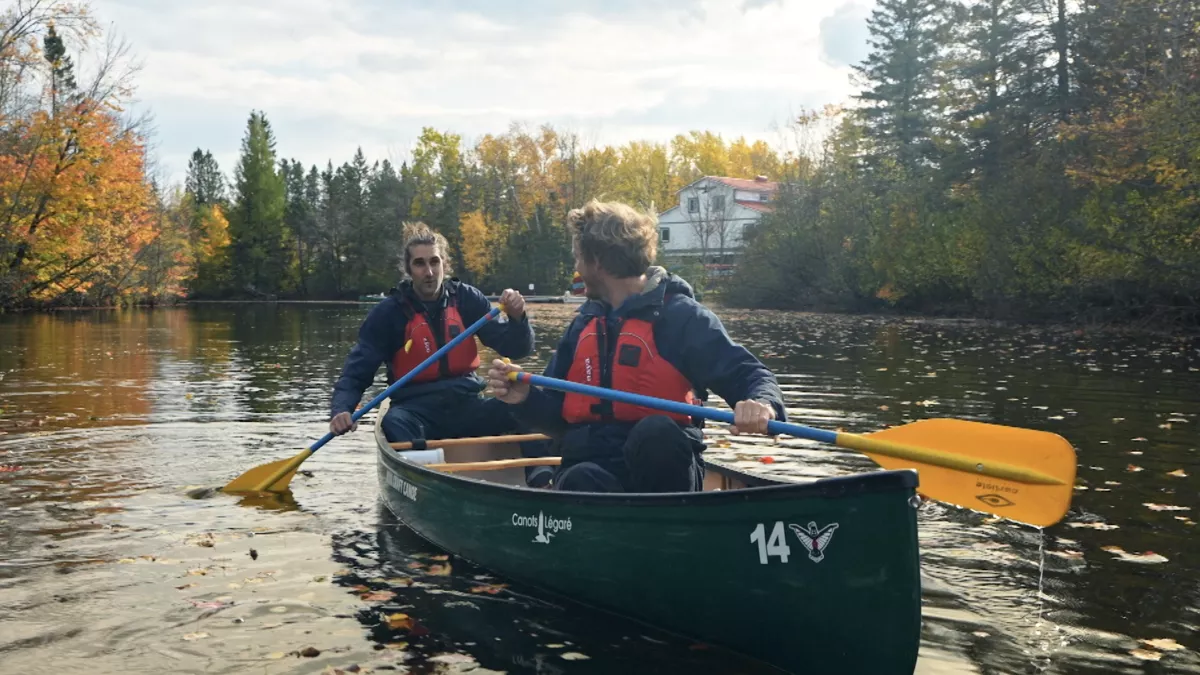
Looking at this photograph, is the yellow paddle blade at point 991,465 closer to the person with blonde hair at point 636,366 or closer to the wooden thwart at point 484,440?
the person with blonde hair at point 636,366

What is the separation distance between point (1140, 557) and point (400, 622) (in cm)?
391

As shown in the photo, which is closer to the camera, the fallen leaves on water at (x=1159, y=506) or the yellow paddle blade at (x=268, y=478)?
the fallen leaves on water at (x=1159, y=506)

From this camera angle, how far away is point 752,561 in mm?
3975

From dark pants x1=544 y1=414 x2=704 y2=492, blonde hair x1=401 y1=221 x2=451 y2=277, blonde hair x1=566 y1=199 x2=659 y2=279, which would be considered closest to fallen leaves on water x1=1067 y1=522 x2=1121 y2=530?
dark pants x1=544 y1=414 x2=704 y2=492

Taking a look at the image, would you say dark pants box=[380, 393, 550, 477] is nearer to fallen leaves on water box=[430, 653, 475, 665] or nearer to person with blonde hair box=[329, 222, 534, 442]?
person with blonde hair box=[329, 222, 534, 442]

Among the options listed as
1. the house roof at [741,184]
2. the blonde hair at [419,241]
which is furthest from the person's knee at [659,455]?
the house roof at [741,184]

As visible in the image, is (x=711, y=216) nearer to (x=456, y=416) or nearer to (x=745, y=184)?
(x=745, y=184)

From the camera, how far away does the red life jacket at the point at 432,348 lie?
7676 millimetres

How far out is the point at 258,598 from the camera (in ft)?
17.0

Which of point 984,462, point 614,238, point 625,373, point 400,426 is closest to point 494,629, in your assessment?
point 625,373

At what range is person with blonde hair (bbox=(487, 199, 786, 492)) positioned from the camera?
4.74 metres

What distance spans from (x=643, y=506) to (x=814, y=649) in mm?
857

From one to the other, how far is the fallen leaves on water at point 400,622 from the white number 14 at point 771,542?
1.81 m

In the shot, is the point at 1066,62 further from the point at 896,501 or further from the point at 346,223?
the point at 346,223
